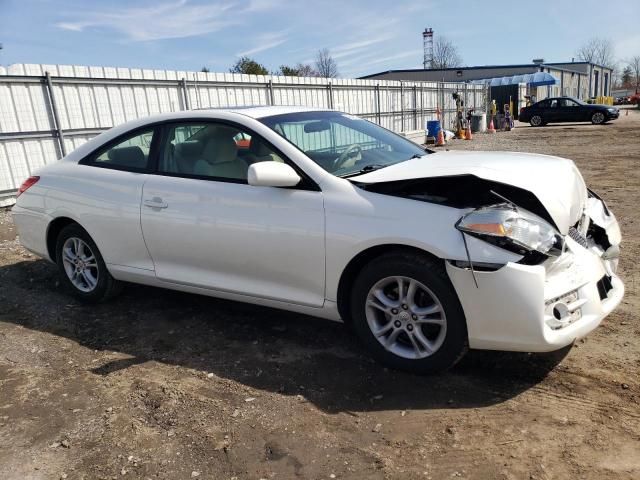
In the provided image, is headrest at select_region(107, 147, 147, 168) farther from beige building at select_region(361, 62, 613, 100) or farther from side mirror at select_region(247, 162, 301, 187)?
beige building at select_region(361, 62, 613, 100)

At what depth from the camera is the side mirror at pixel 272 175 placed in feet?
10.7

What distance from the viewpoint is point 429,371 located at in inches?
122

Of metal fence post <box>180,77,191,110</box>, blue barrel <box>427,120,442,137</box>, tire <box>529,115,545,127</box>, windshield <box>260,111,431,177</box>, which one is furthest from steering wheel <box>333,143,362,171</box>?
tire <box>529,115,545,127</box>

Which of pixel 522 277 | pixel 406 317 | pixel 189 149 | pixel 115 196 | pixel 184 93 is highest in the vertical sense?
pixel 184 93

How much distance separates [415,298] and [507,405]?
77 centimetres

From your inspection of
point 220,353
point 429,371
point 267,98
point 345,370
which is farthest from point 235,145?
point 267,98

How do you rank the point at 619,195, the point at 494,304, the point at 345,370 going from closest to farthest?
the point at 494,304, the point at 345,370, the point at 619,195

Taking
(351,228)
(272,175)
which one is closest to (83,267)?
(272,175)

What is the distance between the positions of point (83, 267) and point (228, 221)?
185cm

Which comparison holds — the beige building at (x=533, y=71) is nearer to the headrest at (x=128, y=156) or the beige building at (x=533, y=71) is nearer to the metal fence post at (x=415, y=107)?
the metal fence post at (x=415, y=107)

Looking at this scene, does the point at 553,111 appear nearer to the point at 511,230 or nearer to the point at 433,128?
the point at 433,128

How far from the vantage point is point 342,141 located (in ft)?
13.1

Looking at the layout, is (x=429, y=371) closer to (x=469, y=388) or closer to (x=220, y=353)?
(x=469, y=388)

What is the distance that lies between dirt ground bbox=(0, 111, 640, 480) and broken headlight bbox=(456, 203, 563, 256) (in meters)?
0.85
